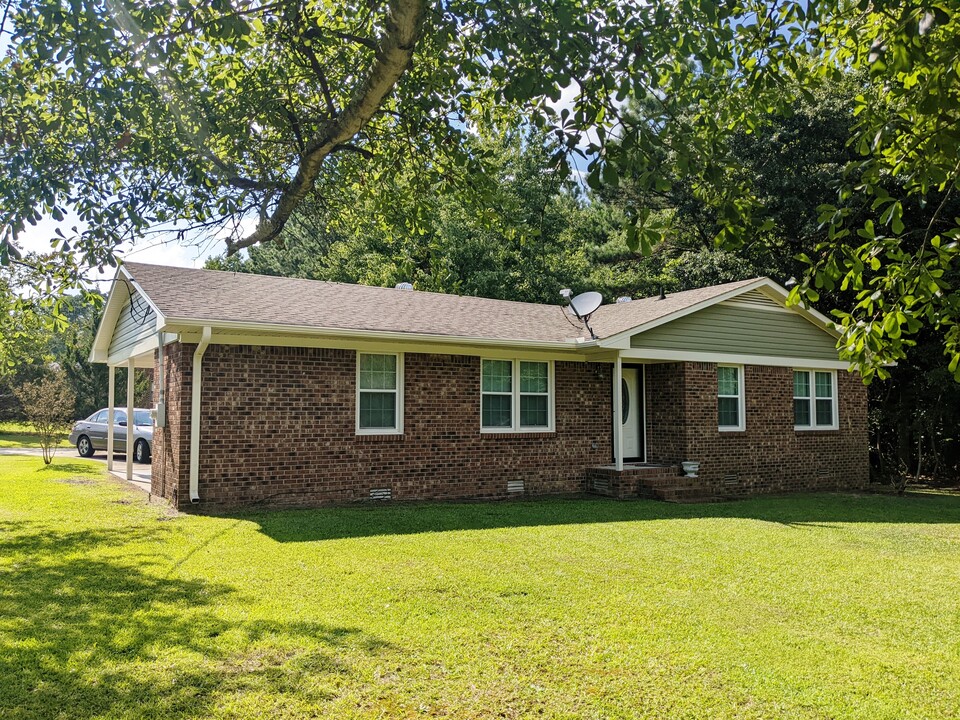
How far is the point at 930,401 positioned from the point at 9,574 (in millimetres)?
20542

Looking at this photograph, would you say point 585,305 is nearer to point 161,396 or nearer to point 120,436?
point 161,396

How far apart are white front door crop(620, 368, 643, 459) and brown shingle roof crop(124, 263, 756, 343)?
131 centimetres

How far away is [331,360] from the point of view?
12117mm

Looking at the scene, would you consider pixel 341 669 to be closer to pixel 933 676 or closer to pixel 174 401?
pixel 933 676

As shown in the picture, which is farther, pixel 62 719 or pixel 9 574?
pixel 9 574

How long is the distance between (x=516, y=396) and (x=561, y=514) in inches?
121

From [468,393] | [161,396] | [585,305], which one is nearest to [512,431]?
[468,393]

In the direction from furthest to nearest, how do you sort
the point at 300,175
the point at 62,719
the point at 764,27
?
the point at 300,175, the point at 764,27, the point at 62,719

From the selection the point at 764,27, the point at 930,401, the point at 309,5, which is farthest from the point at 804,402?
the point at 309,5

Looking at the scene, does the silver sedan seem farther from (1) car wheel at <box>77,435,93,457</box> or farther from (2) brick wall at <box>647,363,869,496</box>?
(2) brick wall at <box>647,363,869,496</box>

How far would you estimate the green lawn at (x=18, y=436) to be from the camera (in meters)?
28.2

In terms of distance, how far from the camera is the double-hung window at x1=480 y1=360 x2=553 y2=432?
13672 mm

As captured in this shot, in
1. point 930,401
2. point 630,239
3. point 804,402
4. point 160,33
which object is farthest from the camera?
point 930,401

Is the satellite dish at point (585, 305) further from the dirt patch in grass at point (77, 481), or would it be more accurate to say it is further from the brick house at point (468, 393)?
the dirt patch in grass at point (77, 481)
